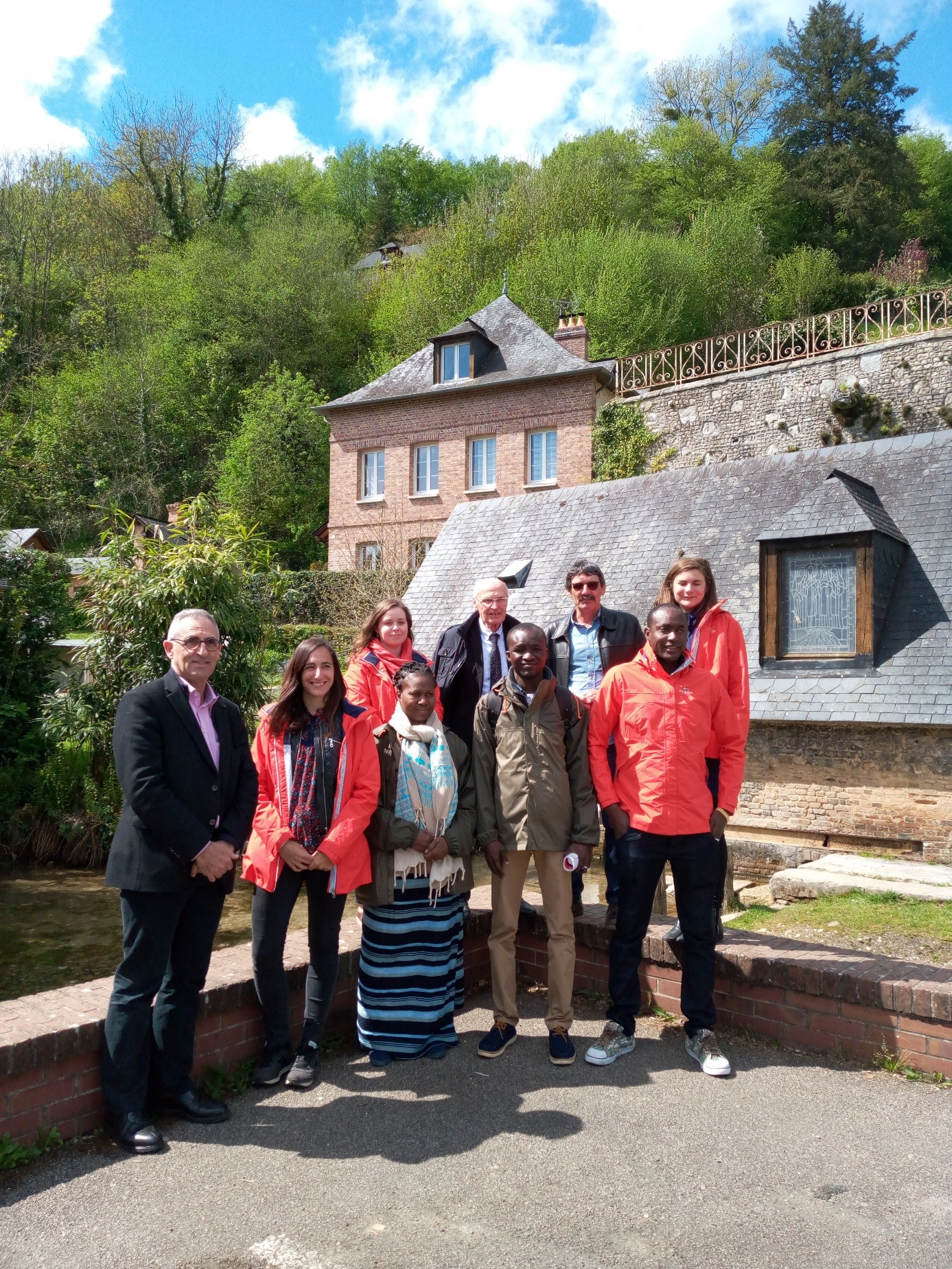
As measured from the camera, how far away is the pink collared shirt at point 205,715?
3.54 m

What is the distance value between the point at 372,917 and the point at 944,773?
25.9 ft

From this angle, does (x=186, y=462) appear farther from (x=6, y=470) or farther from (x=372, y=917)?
(x=372, y=917)

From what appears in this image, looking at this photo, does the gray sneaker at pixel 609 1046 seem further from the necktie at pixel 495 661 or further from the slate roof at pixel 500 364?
the slate roof at pixel 500 364

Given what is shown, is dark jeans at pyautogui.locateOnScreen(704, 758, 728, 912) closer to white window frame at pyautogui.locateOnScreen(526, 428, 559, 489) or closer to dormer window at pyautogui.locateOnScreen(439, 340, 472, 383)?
white window frame at pyautogui.locateOnScreen(526, 428, 559, 489)

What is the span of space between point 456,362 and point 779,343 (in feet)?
29.1

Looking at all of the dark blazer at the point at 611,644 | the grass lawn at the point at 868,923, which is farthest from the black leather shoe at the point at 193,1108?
the grass lawn at the point at 868,923

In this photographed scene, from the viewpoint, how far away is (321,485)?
3188 centimetres

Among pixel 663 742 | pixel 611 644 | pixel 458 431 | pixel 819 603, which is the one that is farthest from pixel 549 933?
pixel 458 431

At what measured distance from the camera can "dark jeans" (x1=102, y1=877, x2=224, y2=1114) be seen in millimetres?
3195

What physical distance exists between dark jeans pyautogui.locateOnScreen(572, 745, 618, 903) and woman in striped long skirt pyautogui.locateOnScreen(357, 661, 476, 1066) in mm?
655

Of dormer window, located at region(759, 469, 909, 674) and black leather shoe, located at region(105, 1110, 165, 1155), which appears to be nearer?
black leather shoe, located at region(105, 1110, 165, 1155)

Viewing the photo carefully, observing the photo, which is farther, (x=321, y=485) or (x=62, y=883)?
(x=321, y=485)

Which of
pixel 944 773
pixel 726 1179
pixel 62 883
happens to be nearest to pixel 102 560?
pixel 62 883

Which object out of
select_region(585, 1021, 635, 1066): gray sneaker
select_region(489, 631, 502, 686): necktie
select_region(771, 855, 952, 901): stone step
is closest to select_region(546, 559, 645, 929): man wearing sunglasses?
select_region(489, 631, 502, 686): necktie
